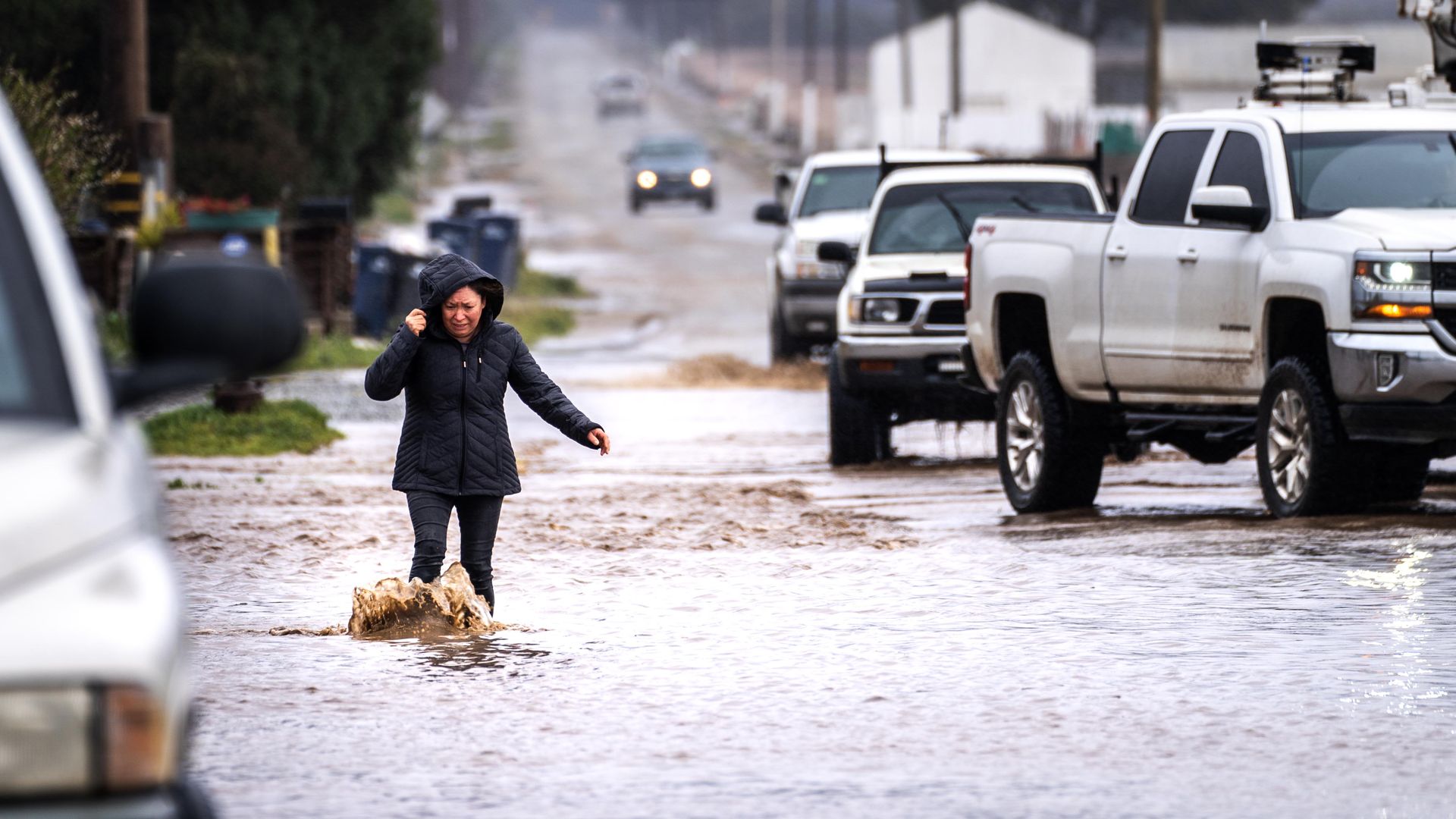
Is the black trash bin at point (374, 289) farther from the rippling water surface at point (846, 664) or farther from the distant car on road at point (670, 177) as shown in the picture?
the distant car on road at point (670, 177)

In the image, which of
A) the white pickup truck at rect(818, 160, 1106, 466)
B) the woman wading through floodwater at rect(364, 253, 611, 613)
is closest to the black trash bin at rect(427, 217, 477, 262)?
the white pickup truck at rect(818, 160, 1106, 466)

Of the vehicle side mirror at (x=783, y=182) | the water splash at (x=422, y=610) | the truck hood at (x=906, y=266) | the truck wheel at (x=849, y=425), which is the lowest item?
the truck wheel at (x=849, y=425)

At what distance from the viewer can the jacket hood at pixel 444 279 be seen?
9.23 metres

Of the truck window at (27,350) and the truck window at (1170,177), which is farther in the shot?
the truck window at (1170,177)

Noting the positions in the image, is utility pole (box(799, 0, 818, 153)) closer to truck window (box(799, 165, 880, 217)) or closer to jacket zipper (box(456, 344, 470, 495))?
truck window (box(799, 165, 880, 217))

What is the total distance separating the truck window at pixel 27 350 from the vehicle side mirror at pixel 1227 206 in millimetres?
8717

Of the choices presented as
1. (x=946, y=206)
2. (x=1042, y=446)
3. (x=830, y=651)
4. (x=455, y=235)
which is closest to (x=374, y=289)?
(x=455, y=235)

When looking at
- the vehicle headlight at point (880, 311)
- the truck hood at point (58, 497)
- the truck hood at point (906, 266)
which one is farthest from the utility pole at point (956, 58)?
the truck hood at point (58, 497)

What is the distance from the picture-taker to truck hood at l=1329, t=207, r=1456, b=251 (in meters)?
11.7

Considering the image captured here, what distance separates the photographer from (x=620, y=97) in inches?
3925

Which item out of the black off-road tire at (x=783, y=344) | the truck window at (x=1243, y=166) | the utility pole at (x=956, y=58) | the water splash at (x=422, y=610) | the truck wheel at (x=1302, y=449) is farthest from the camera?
the utility pole at (x=956, y=58)

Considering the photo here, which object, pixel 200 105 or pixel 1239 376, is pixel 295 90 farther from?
pixel 1239 376

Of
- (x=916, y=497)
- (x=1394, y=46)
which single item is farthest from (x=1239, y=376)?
(x=1394, y=46)

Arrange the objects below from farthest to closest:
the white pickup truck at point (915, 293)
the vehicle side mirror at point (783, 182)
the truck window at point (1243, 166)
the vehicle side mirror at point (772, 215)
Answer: the vehicle side mirror at point (783, 182), the vehicle side mirror at point (772, 215), the white pickup truck at point (915, 293), the truck window at point (1243, 166)
